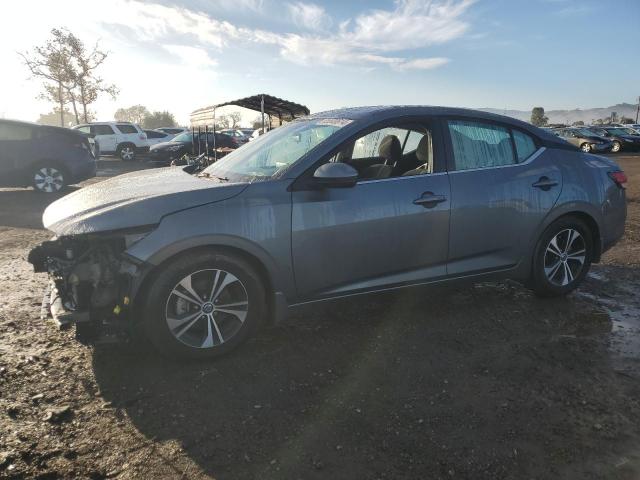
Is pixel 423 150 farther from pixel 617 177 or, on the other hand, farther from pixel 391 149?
pixel 617 177

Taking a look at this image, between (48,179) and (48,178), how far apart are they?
0.07 ft

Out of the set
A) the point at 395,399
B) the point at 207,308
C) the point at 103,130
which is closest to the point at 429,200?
the point at 395,399

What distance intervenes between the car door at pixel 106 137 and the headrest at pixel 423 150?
20595mm

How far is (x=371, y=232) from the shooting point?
3.27 metres

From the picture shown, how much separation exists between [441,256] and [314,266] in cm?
106

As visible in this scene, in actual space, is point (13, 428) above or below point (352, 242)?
below

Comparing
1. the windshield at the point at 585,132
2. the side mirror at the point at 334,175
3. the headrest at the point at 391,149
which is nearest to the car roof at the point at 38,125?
the headrest at the point at 391,149

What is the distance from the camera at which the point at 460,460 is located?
216cm

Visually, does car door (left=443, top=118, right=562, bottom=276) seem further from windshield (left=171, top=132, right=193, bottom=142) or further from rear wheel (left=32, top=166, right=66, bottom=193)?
windshield (left=171, top=132, right=193, bottom=142)

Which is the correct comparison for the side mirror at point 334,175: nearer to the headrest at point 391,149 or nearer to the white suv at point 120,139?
the headrest at point 391,149

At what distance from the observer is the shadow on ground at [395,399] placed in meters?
2.17

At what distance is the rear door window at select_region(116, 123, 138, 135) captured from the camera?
70.8 ft

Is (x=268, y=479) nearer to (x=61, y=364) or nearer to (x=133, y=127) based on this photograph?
(x=61, y=364)

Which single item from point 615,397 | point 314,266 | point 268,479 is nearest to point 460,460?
point 268,479
